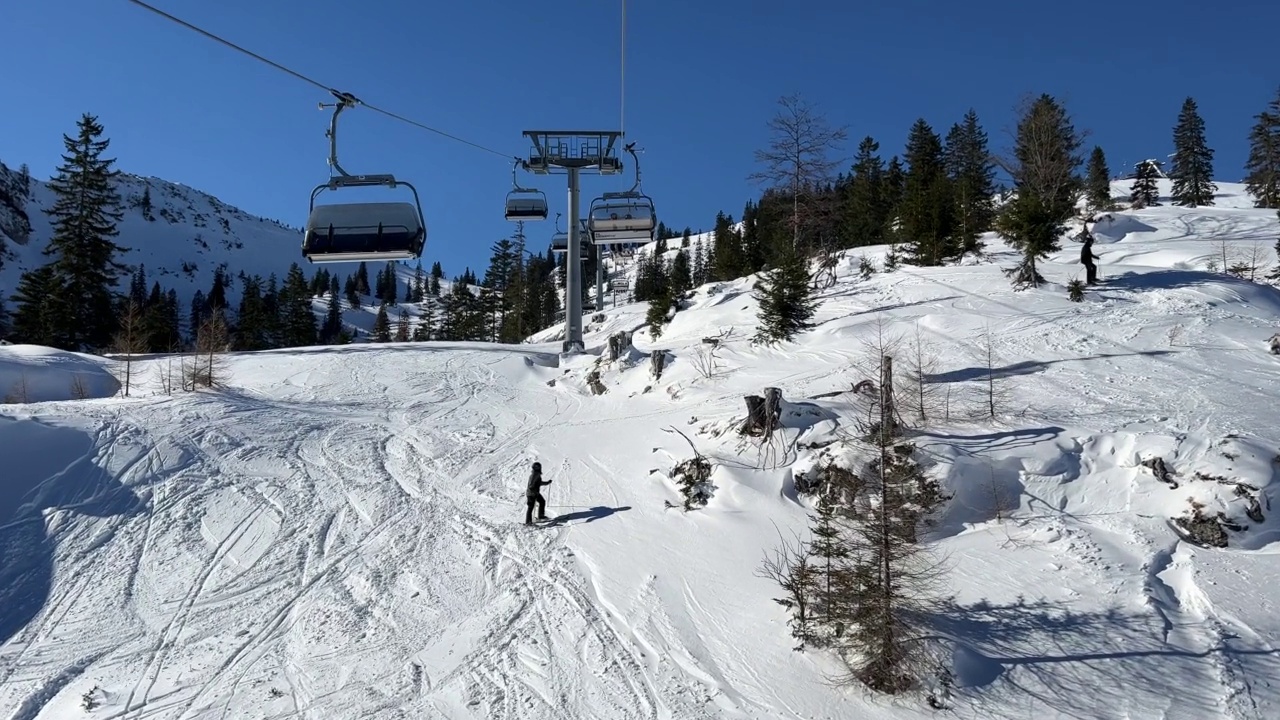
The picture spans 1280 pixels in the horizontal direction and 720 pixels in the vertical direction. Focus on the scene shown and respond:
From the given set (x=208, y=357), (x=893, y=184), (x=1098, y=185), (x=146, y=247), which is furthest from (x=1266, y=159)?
(x=146, y=247)

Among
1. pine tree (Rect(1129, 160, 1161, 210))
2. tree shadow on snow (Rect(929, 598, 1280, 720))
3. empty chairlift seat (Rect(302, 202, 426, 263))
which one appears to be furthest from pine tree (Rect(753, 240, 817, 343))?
pine tree (Rect(1129, 160, 1161, 210))

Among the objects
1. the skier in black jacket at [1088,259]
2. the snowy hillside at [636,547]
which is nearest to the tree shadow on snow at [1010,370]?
the snowy hillside at [636,547]

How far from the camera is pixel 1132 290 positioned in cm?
2672

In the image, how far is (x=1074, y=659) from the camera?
8.84 metres

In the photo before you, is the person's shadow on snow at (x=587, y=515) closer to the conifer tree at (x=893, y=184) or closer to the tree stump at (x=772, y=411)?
the tree stump at (x=772, y=411)

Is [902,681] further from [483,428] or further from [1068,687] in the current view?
[483,428]

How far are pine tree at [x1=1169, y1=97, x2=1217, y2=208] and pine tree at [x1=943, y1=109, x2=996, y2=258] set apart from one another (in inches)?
725

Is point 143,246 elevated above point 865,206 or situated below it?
above

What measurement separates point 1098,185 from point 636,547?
6589cm

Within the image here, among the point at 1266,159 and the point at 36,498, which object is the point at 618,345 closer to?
the point at 36,498

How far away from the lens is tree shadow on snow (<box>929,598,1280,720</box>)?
818 cm

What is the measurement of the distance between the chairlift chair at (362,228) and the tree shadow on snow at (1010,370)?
13838 millimetres

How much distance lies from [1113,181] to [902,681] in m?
92.0

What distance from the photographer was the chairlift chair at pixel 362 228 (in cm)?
1252
